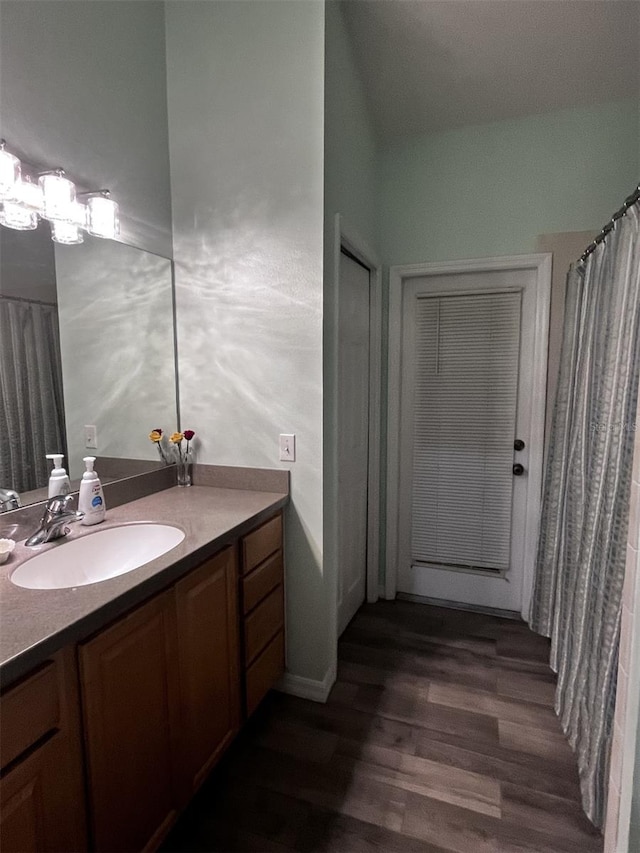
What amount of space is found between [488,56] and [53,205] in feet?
6.59

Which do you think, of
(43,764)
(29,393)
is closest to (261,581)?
(43,764)

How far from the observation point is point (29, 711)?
2.74ft

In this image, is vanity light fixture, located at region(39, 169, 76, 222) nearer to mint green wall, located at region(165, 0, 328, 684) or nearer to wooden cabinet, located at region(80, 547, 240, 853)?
mint green wall, located at region(165, 0, 328, 684)

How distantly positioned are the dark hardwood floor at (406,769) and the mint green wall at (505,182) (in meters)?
2.27

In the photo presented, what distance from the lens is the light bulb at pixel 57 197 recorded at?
1.38 meters

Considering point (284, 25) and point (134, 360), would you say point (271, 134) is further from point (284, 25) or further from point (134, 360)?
point (134, 360)

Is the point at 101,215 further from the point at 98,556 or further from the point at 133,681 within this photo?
the point at 133,681

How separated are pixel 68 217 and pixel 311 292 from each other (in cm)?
87

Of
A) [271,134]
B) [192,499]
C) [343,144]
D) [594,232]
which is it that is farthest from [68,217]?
[594,232]

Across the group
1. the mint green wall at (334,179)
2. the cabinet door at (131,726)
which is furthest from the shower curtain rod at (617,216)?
the cabinet door at (131,726)

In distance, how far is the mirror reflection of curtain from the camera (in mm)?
1355

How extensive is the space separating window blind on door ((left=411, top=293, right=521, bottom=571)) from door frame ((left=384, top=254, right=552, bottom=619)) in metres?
0.12

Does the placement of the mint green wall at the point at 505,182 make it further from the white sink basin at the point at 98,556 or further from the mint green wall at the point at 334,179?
the white sink basin at the point at 98,556

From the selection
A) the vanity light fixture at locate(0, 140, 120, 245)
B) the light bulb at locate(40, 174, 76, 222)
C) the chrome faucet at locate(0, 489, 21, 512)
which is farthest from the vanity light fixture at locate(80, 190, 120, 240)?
the chrome faucet at locate(0, 489, 21, 512)
